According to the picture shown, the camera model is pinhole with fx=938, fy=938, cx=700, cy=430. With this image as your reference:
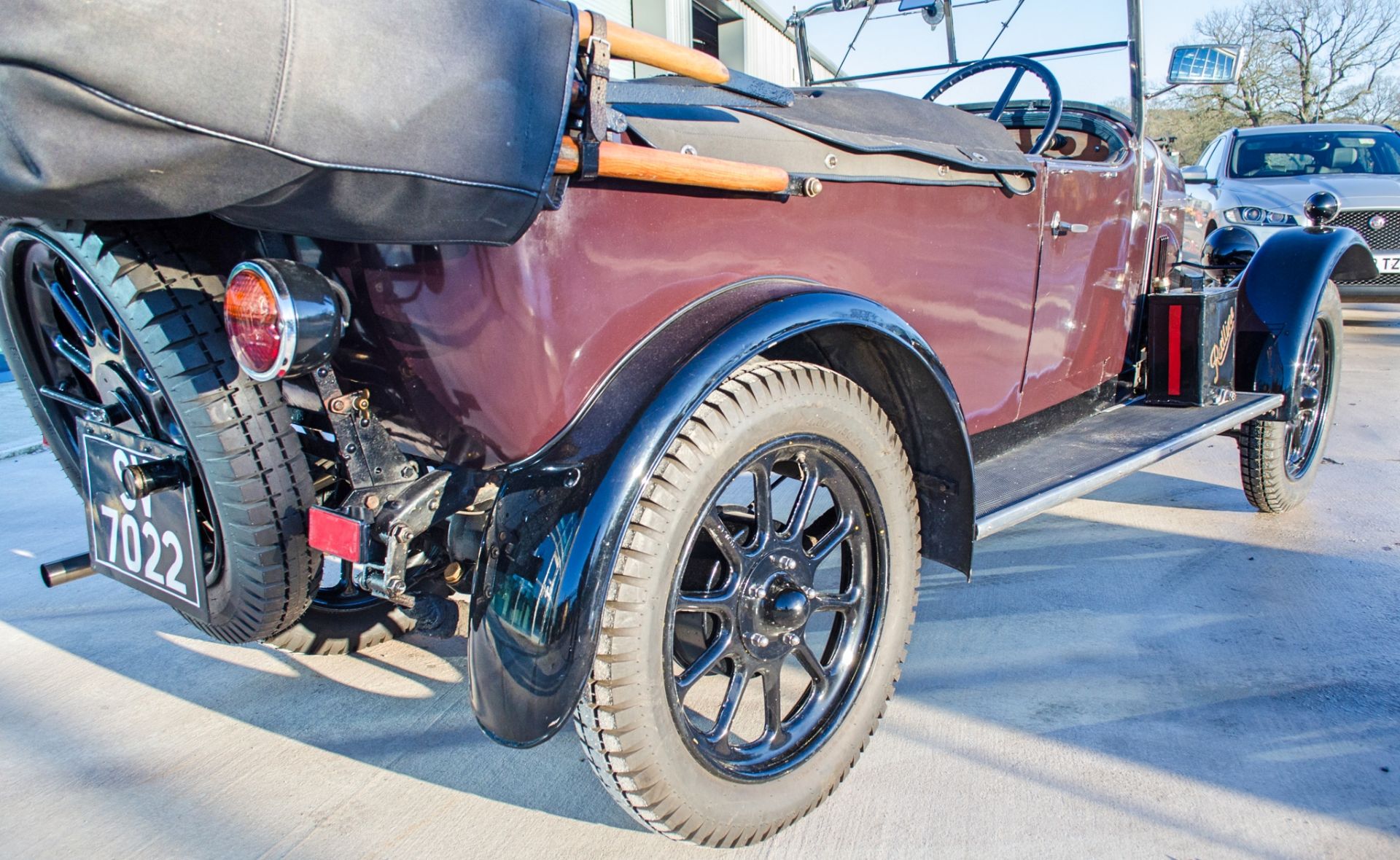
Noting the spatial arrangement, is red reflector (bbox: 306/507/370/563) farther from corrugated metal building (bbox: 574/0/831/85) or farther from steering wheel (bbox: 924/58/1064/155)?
corrugated metal building (bbox: 574/0/831/85)

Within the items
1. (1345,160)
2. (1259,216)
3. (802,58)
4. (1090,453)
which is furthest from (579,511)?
(1345,160)

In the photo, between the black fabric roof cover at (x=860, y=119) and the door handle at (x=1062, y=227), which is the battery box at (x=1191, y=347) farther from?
the black fabric roof cover at (x=860, y=119)

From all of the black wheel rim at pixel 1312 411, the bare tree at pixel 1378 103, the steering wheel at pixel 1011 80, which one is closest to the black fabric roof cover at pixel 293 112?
the steering wheel at pixel 1011 80

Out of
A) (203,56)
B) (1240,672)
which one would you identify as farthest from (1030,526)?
(203,56)

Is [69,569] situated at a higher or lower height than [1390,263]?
lower

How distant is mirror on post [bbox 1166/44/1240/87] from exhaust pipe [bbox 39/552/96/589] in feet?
11.4

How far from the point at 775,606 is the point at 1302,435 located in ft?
9.99

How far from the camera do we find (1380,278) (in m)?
7.35

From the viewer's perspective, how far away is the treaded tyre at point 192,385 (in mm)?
1607

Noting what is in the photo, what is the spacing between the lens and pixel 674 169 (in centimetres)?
146

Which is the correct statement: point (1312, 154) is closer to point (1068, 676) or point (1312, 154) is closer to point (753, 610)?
point (1068, 676)

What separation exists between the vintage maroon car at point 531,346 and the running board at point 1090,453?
0.04 metres

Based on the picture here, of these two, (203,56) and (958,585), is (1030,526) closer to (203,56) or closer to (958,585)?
(958,585)

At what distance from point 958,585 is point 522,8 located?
92.0 inches
